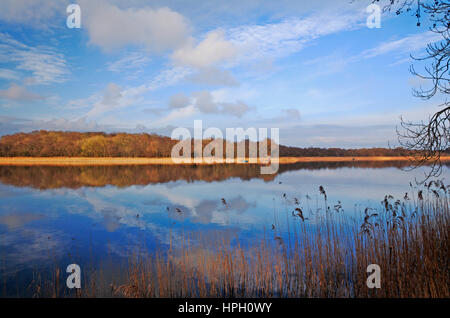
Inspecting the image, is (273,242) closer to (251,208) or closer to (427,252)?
(427,252)

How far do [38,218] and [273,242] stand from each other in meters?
9.34

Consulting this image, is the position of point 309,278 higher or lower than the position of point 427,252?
lower

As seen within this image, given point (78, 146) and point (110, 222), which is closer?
point (110, 222)

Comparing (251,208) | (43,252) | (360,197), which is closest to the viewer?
(43,252)

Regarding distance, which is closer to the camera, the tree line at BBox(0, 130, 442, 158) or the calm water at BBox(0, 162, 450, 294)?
the calm water at BBox(0, 162, 450, 294)

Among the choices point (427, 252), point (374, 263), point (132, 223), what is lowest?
point (132, 223)

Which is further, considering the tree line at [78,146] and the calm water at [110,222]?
the tree line at [78,146]
